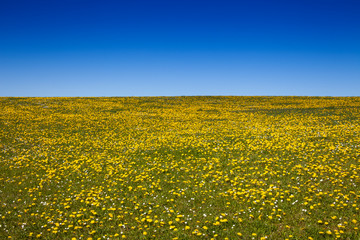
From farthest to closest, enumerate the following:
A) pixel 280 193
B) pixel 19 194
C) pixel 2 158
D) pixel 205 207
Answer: pixel 2 158 < pixel 19 194 < pixel 280 193 < pixel 205 207

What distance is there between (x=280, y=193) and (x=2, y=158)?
58.3ft

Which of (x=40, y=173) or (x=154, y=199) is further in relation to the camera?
(x=40, y=173)

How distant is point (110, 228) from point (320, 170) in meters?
10.5

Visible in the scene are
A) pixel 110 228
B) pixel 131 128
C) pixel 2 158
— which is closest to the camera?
pixel 110 228

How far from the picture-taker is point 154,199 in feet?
30.5

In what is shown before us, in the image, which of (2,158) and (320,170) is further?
(2,158)

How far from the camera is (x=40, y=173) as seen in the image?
489 inches

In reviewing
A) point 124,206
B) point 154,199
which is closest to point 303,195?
point 154,199

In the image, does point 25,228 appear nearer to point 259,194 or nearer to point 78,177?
point 78,177

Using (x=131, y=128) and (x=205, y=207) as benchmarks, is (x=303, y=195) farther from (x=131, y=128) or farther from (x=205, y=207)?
(x=131, y=128)

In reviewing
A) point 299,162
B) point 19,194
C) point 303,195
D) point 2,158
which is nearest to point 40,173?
point 19,194

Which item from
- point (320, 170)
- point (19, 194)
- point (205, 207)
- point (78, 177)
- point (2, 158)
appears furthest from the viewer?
point (2, 158)

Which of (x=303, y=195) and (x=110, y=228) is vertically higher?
(x=303, y=195)

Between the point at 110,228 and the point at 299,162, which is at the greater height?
the point at 299,162
